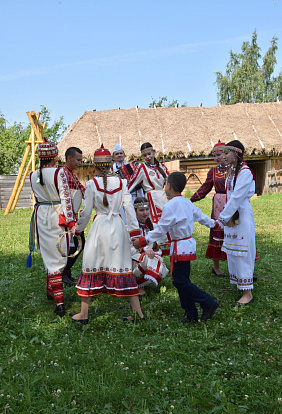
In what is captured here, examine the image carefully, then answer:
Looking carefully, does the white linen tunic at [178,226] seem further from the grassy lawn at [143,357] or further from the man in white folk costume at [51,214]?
the man in white folk costume at [51,214]

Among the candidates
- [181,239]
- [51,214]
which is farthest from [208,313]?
[51,214]

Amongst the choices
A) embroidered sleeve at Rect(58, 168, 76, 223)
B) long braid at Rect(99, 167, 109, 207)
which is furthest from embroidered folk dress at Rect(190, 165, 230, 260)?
embroidered sleeve at Rect(58, 168, 76, 223)

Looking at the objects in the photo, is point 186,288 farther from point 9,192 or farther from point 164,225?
point 9,192

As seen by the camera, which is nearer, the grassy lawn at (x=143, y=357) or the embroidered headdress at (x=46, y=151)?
the grassy lawn at (x=143, y=357)

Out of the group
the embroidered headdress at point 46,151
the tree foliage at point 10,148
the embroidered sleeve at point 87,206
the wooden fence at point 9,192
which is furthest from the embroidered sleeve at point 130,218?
the tree foliage at point 10,148

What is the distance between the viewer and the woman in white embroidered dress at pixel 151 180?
584 cm

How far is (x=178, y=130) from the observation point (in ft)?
70.4

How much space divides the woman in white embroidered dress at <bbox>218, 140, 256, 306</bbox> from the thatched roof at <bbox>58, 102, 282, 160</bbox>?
600 inches

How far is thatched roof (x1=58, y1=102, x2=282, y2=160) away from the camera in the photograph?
67.6 feet

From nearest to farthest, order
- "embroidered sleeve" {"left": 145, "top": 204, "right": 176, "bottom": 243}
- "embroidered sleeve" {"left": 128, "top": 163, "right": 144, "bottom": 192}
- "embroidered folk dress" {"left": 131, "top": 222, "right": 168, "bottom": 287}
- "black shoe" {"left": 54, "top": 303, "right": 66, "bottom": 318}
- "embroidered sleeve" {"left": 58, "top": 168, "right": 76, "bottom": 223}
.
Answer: "embroidered sleeve" {"left": 145, "top": 204, "right": 176, "bottom": 243}
"embroidered sleeve" {"left": 58, "top": 168, "right": 76, "bottom": 223}
"black shoe" {"left": 54, "top": 303, "right": 66, "bottom": 318}
"embroidered folk dress" {"left": 131, "top": 222, "right": 168, "bottom": 287}
"embroidered sleeve" {"left": 128, "top": 163, "right": 144, "bottom": 192}

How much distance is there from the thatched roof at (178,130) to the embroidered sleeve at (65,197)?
606 inches

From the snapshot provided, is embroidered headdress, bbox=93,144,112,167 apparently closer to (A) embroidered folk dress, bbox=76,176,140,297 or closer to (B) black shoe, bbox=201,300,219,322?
(A) embroidered folk dress, bbox=76,176,140,297

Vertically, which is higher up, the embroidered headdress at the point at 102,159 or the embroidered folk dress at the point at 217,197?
the embroidered headdress at the point at 102,159

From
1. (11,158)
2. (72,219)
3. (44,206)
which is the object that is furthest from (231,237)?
(11,158)
